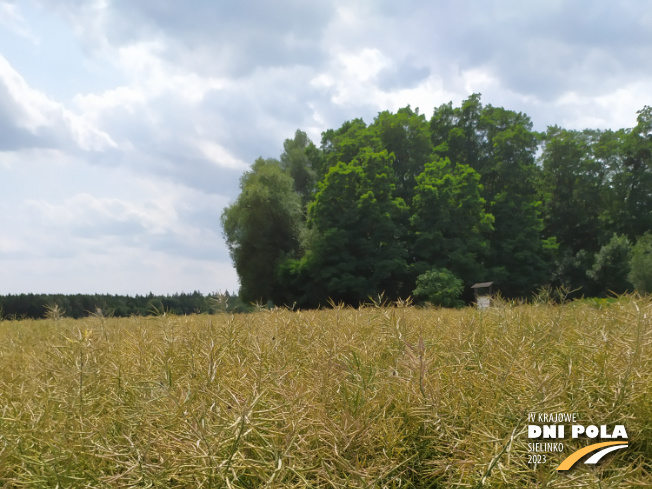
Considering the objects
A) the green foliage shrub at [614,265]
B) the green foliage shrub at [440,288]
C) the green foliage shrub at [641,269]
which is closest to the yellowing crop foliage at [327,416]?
the green foliage shrub at [440,288]

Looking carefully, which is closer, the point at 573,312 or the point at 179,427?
the point at 179,427

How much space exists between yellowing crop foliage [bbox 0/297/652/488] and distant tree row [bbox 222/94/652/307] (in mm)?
23326

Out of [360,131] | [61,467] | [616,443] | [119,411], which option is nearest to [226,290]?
[119,411]

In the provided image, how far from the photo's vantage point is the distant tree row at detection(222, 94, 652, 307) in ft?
99.6

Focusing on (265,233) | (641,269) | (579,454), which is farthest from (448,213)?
(579,454)

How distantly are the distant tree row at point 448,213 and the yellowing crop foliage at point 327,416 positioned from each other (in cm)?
2333

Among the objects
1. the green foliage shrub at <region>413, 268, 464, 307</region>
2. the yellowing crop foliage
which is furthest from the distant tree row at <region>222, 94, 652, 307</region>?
the yellowing crop foliage

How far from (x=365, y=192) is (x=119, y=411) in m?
29.1

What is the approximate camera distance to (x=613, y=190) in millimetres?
39438

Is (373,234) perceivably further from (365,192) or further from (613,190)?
(613,190)

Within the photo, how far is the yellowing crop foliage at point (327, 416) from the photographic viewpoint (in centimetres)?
144

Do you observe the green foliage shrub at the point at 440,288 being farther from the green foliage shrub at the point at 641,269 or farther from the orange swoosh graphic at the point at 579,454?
the orange swoosh graphic at the point at 579,454

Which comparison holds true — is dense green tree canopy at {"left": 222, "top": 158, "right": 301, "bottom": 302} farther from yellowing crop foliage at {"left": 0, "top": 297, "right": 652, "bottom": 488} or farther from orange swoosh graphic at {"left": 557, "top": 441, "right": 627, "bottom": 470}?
orange swoosh graphic at {"left": 557, "top": 441, "right": 627, "bottom": 470}

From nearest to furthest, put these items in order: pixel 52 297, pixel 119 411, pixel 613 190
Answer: pixel 119 411 → pixel 52 297 → pixel 613 190
